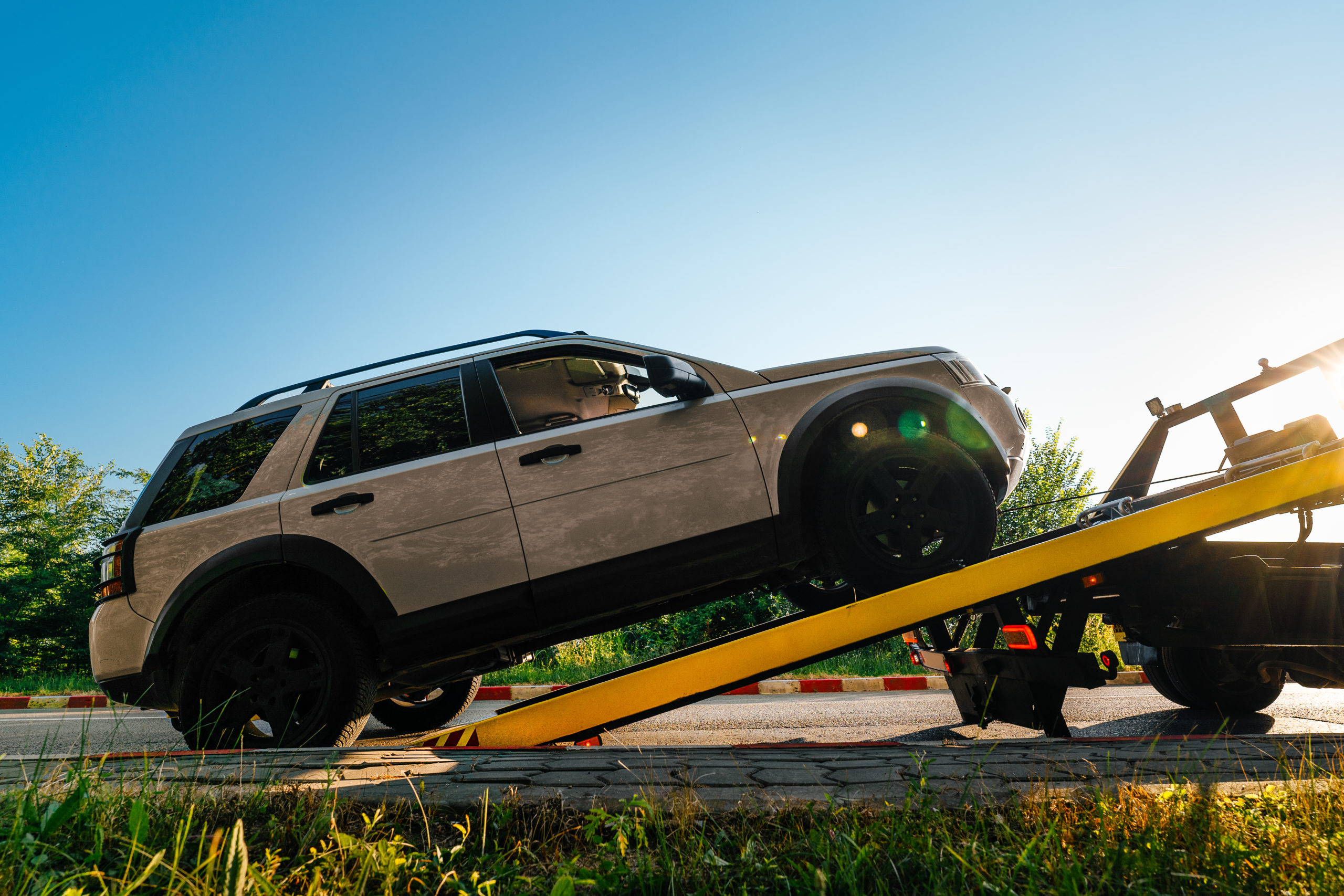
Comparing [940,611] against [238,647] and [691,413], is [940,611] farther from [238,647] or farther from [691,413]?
[238,647]

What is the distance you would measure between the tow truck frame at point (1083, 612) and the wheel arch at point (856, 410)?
1.38 feet

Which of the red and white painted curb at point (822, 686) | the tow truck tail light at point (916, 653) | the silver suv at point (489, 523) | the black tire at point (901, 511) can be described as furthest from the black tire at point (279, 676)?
the red and white painted curb at point (822, 686)

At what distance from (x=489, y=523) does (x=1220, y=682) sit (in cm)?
536

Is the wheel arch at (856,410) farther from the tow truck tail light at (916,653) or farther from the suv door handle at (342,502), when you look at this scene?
the suv door handle at (342,502)

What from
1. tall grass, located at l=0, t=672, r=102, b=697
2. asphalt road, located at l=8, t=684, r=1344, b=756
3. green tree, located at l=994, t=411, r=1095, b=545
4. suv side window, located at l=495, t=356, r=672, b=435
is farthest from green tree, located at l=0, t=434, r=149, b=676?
green tree, located at l=994, t=411, r=1095, b=545

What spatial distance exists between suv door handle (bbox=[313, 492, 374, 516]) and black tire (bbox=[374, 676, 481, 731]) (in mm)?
2106

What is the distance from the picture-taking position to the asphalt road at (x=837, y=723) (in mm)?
4652

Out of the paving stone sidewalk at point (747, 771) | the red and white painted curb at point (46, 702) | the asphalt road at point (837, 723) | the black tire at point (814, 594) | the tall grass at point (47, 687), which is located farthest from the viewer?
the tall grass at point (47, 687)

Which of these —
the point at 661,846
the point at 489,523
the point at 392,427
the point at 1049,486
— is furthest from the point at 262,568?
the point at 1049,486

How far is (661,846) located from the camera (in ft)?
5.69

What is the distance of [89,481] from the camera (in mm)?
27406

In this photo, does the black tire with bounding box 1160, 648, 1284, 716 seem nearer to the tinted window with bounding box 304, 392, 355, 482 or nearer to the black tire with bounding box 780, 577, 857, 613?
the black tire with bounding box 780, 577, 857, 613

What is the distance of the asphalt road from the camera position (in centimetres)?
465

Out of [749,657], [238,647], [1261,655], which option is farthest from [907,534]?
[238,647]
